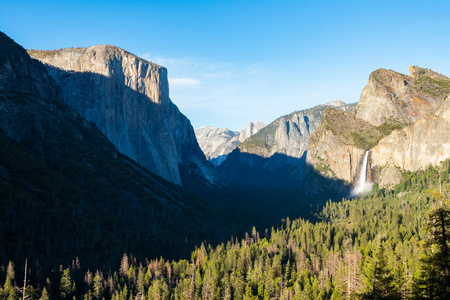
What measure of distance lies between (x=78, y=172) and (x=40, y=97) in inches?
1952

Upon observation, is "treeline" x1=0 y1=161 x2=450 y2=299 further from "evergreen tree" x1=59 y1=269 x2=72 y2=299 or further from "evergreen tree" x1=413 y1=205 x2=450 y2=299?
"evergreen tree" x1=413 y1=205 x2=450 y2=299

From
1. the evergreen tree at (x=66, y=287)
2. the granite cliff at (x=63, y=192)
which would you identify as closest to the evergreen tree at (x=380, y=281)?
the evergreen tree at (x=66, y=287)

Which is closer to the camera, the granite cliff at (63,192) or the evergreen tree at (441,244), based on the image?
the evergreen tree at (441,244)

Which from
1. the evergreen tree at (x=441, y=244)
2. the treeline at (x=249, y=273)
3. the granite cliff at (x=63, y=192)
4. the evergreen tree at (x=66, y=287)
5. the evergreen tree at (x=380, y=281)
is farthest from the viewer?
the granite cliff at (x=63, y=192)

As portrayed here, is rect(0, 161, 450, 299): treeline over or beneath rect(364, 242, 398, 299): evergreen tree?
beneath

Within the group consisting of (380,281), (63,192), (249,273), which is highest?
(63,192)

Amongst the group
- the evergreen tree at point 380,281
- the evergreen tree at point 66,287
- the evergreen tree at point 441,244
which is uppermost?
the evergreen tree at point 441,244

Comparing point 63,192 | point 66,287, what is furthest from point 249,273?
point 63,192

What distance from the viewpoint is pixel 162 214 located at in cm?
16038

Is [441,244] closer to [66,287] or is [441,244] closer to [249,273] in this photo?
[249,273]

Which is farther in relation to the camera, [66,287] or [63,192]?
[63,192]

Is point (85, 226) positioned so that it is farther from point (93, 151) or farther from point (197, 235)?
point (93, 151)

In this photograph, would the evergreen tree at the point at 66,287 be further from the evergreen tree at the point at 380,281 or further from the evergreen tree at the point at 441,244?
the evergreen tree at the point at 441,244

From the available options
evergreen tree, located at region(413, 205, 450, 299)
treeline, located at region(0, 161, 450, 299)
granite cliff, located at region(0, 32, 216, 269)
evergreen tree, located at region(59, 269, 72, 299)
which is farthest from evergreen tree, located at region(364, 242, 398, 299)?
granite cliff, located at region(0, 32, 216, 269)
